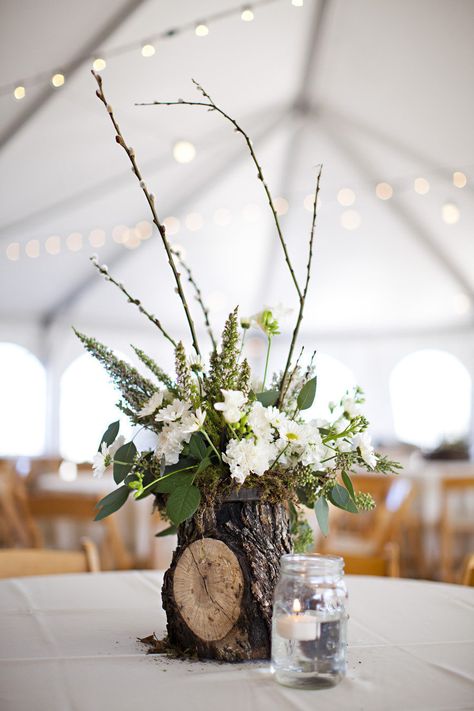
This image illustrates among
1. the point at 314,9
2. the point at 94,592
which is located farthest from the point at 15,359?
the point at 94,592

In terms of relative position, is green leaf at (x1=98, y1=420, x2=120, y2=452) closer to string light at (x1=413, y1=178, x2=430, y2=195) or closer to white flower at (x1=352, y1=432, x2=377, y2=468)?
white flower at (x1=352, y1=432, x2=377, y2=468)

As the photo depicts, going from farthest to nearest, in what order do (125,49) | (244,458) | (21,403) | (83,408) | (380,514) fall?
(83,408) < (21,403) < (125,49) < (380,514) < (244,458)

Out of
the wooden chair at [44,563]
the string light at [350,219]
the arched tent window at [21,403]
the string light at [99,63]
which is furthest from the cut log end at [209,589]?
the arched tent window at [21,403]

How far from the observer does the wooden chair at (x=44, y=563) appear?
2.29m

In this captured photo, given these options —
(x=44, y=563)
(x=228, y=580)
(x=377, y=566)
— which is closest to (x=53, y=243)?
(x=44, y=563)

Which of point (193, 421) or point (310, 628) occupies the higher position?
point (193, 421)

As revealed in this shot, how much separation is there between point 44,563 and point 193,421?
129cm

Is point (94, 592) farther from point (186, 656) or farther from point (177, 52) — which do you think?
point (177, 52)

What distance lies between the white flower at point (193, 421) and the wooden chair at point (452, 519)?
3.85m

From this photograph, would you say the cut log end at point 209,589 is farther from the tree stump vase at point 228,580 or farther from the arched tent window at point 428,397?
the arched tent window at point 428,397

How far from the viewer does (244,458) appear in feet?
4.03

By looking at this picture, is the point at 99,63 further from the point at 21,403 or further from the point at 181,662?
the point at 21,403

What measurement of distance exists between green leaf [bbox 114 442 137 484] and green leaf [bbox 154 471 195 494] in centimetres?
8

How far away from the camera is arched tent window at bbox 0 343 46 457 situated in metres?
11.7
